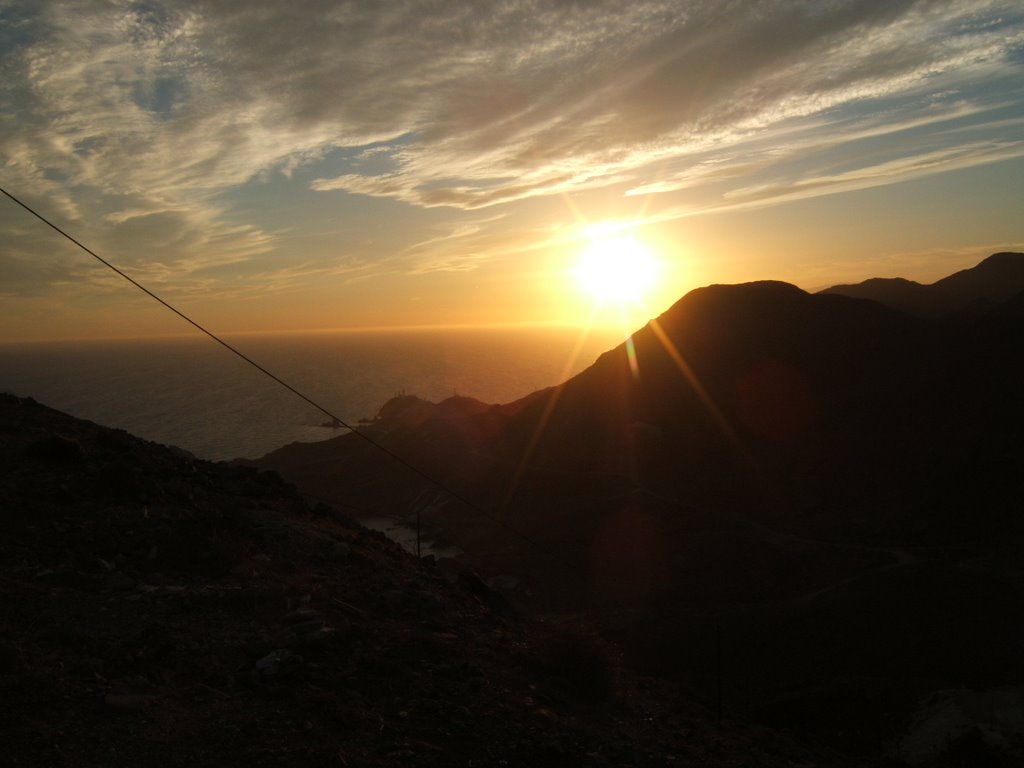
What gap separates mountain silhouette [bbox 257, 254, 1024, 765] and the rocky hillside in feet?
33.2

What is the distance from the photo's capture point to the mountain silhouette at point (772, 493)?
2369 cm

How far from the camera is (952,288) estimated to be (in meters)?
79.8

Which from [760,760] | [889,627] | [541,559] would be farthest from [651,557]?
[760,760]

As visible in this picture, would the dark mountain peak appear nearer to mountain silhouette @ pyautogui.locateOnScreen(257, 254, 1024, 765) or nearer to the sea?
mountain silhouette @ pyautogui.locateOnScreen(257, 254, 1024, 765)

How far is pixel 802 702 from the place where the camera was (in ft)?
68.4

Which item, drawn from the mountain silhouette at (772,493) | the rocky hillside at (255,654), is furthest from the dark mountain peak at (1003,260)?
the rocky hillside at (255,654)

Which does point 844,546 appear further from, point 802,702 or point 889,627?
point 802,702

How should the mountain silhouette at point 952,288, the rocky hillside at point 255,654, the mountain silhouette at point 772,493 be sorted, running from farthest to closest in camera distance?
the mountain silhouette at point 952,288 → the mountain silhouette at point 772,493 → the rocky hillside at point 255,654

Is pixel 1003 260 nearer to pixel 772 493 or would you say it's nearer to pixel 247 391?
pixel 772 493

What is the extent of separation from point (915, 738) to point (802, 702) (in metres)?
3.04

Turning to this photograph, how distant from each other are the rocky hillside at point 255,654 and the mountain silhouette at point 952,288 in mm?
69317

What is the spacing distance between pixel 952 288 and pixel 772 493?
190 ft

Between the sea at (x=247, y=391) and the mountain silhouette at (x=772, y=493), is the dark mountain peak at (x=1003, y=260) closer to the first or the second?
the mountain silhouette at (x=772, y=493)

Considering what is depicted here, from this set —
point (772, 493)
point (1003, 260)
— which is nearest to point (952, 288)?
point (1003, 260)
